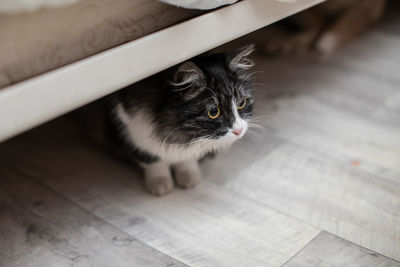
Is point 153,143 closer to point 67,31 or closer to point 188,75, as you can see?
point 188,75

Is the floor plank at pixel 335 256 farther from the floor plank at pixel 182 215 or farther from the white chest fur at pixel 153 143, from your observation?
the white chest fur at pixel 153 143

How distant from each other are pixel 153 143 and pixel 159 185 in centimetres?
14

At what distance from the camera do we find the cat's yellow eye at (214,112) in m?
1.16

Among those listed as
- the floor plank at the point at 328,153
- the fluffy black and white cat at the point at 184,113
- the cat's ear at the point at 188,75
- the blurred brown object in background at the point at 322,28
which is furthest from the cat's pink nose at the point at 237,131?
the blurred brown object in background at the point at 322,28

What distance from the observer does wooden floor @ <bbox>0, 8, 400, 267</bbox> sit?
45.2 inches

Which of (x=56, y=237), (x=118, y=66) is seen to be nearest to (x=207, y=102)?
(x=118, y=66)

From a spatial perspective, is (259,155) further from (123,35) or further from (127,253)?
(123,35)

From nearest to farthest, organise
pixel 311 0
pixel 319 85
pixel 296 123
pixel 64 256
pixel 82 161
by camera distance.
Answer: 1. pixel 64 256
2. pixel 311 0
3. pixel 82 161
4. pixel 296 123
5. pixel 319 85

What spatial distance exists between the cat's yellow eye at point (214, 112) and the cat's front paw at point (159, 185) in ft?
0.94

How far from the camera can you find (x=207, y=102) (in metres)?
1.15

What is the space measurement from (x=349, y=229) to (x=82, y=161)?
2.62 ft

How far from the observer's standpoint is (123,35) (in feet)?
3.36

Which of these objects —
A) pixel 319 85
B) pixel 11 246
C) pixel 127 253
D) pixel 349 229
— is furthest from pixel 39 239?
pixel 319 85

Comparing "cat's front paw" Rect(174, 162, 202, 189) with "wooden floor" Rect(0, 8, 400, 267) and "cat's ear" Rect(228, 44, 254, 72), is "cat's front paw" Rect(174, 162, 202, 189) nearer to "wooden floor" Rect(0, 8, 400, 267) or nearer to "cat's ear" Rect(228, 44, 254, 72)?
"wooden floor" Rect(0, 8, 400, 267)
